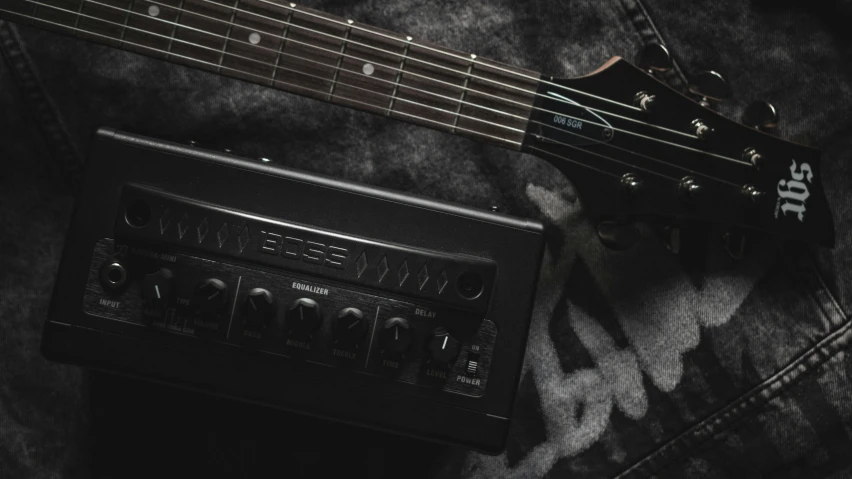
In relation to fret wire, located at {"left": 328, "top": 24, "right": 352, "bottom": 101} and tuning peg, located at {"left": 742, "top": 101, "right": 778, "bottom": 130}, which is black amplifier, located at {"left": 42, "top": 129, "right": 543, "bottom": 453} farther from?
tuning peg, located at {"left": 742, "top": 101, "right": 778, "bottom": 130}

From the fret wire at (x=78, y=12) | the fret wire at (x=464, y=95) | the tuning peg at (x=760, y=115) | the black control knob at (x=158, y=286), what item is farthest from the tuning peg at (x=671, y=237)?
the fret wire at (x=78, y=12)

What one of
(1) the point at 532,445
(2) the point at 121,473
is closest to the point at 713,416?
(1) the point at 532,445

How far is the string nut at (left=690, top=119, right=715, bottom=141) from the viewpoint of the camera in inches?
28.0

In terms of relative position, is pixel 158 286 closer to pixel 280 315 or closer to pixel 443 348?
pixel 280 315

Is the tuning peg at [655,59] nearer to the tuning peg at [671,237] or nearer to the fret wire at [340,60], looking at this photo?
the tuning peg at [671,237]

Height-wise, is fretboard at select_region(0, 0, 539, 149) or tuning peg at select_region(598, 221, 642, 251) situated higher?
fretboard at select_region(0, 0, 539, 149)

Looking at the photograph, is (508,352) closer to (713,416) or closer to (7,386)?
(713,416)

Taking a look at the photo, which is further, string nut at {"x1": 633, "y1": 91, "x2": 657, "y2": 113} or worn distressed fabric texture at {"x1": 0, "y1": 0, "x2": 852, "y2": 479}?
worn distressed fabric texture at {"x1": 0, "y1": 0, "x2": 852, "y2": 479}

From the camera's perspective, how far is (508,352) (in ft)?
2.30

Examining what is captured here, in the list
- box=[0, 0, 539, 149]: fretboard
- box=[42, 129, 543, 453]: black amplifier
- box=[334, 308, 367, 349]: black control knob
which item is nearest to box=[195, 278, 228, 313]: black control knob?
box=[42, 129, 543, 453]: black amplifier

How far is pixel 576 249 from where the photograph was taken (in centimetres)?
83

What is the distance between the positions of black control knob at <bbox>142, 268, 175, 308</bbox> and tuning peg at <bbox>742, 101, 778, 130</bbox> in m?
0.63

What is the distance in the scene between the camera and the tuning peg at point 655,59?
0.73 m

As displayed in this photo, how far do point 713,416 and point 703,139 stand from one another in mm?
339
